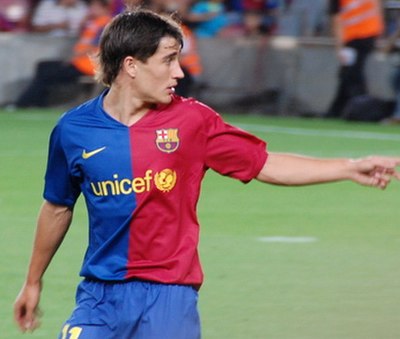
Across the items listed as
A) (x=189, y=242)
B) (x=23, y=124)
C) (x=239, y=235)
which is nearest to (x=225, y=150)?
(x=189, y=242)

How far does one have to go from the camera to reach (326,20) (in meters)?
22.1

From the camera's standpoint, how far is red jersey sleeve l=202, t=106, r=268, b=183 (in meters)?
5.10

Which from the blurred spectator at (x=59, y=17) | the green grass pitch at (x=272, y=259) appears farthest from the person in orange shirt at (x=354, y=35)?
the green grass pitch at (x=272, y=259)

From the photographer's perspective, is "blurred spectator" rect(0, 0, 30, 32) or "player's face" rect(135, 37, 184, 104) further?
"blurred spectator" rect(0, 0, 30, 32)

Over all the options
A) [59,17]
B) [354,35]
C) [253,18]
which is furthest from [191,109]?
[59,17]

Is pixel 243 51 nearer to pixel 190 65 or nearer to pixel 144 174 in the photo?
pixel 190 65

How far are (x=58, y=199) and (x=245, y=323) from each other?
2.56 m

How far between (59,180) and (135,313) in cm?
64

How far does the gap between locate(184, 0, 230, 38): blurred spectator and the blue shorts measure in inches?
666

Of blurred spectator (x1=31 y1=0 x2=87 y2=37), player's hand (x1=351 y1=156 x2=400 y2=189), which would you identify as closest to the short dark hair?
player's hand (x1=351 y1=156 x2=400 y2=189)

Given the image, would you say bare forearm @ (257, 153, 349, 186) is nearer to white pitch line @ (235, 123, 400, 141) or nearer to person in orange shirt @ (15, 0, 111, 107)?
white pitch line @ (235, 123, 400, 141)

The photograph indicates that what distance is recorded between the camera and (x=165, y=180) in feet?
16.4

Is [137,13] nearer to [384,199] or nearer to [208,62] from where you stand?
[384,199]

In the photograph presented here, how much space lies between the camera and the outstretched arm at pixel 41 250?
524 centimetres
